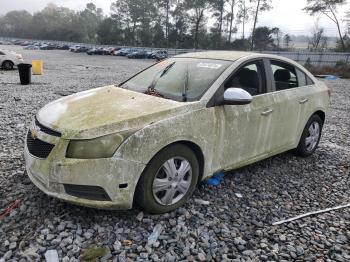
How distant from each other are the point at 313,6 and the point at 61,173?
4469cm

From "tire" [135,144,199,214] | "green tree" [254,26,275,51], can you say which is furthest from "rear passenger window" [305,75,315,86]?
"green tree" [254,26,275,51]

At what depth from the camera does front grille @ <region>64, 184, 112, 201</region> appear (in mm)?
3053

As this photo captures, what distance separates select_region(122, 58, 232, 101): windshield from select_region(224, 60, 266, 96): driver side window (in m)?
0.23

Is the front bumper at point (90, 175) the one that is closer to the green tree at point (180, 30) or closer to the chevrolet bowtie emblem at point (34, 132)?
the chevrolet bowtie emblem at point (34, 132)

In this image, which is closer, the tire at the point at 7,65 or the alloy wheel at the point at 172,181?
the alloy wheel at the point at 172,181

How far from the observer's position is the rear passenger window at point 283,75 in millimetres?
4703

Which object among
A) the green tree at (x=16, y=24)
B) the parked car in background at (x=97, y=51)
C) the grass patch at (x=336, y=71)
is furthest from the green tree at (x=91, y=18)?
the grass patch at (x=336, y=71)

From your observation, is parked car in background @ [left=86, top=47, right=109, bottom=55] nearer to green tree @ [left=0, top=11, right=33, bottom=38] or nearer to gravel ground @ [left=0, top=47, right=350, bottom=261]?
gravel ground @ [left=0, top=47, right=350, bottom=261]

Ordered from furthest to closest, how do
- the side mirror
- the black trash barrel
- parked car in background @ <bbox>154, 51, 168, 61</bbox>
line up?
parked car in background @ <bbox>154, 51, 168, 61</bbox>
the black trash barrel
the side mirror

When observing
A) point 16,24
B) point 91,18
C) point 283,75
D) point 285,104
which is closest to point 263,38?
point 283,75

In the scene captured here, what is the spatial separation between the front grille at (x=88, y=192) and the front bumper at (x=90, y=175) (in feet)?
0.09

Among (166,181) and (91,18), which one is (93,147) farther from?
(91,18)

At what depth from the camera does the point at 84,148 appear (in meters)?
2.99

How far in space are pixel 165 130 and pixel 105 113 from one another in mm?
621
